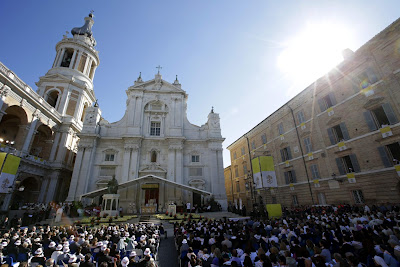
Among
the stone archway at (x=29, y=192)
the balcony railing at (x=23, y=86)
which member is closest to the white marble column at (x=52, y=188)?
the stone archway at (x=29, y=192)

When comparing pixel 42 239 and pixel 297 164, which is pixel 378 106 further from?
pixel 42 239

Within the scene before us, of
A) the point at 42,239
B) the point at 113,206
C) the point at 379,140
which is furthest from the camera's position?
the point at 113,206

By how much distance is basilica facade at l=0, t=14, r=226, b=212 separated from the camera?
83.3 feet

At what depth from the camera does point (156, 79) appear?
116 feet

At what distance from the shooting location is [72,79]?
35312 millimetres

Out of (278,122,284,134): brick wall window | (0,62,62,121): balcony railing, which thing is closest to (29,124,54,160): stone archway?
(0,62,62,121): balcony railing

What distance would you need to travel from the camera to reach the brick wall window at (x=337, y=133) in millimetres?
19406

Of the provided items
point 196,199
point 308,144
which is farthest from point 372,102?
point 196,199

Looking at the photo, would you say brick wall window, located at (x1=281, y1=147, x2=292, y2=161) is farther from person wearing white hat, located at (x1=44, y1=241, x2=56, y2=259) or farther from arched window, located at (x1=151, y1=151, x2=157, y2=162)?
person wearing white hat, located at (x1=44, y1=241, x2=56, y2=259)

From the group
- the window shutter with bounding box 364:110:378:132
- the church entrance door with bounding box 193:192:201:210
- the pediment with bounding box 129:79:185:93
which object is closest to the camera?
the window shutter with bounding box 364:110:378:132

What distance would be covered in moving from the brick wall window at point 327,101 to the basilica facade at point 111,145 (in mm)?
14325

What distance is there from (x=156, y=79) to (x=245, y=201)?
26827mm

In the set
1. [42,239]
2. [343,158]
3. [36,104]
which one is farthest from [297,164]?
[36,104]

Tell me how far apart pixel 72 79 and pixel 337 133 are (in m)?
40.9
